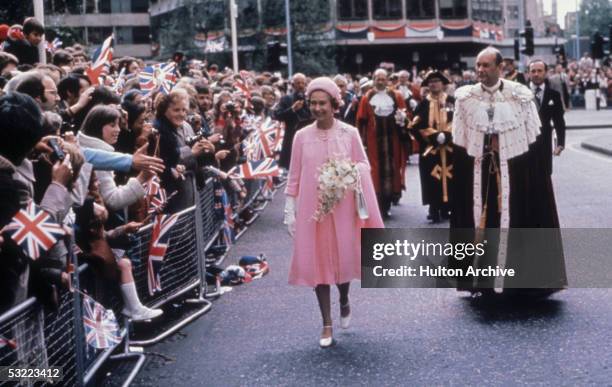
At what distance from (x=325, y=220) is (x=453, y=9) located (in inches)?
2552

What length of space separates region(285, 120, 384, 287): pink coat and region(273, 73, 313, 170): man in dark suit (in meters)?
9.22

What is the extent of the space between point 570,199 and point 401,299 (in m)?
6.75

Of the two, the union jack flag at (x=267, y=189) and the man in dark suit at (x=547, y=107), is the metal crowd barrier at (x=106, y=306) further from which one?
the union jack flag at (x=267, y=189)

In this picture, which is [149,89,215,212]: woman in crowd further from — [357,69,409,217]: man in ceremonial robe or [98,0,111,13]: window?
[98,0,111,13]: window

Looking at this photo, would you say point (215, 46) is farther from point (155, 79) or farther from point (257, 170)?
point (257, 170)

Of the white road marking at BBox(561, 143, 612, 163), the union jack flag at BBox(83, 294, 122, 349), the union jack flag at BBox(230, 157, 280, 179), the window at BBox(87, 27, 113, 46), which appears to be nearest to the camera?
the union jack flag at BBox(83, 294, 122, 349)

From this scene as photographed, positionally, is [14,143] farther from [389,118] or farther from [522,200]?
[389,118]

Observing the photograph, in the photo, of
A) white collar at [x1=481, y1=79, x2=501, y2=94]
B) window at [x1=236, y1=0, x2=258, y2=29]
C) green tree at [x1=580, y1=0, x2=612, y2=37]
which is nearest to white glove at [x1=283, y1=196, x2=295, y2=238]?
white collar at [x1=481, y1=79, x2=501, y2=94]

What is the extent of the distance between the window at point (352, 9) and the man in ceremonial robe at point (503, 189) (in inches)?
2447

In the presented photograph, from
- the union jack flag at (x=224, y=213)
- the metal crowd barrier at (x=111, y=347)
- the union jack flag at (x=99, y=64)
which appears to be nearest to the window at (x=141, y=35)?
the union jack flag at (x=224, y=213)

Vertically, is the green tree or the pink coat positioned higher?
the green tree

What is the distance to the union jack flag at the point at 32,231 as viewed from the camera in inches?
181

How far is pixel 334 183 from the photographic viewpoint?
23.7 ft

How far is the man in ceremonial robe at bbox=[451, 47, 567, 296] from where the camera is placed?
829cm
